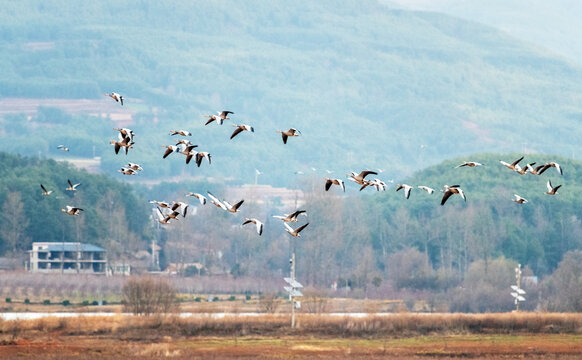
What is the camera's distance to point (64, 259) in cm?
19275

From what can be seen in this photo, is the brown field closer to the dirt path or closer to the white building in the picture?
the dirt path

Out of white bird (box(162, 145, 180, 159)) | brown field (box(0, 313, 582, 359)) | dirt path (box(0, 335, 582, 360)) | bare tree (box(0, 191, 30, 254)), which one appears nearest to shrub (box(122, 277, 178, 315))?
brown field (box(0, 313, 582, 359))

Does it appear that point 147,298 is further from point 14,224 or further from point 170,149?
point 14,224

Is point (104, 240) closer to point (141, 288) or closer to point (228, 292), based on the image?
point (228, 292)

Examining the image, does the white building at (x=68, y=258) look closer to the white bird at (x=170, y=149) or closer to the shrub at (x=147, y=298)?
the shrub at (x=147, y=298)

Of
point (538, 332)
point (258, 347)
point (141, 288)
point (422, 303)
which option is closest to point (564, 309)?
point (422, 303)

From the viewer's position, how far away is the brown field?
93.1 meters

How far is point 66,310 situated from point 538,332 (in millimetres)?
49557

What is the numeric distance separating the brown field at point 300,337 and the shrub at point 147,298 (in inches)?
367

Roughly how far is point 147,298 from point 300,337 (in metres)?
21.6

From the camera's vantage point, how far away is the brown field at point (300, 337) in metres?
93.1

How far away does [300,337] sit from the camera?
4264 inches

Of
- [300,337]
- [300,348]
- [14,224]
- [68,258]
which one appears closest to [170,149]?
[300,348]

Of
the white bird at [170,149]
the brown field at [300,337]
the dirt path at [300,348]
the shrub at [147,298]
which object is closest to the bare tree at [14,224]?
the shrub at [147,298]
